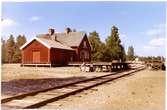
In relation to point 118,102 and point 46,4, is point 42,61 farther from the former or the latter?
point 118,102

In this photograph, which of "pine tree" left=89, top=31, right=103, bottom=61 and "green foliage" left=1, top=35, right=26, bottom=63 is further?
"pine tree" left=89, top=31, right=103, bottom=61

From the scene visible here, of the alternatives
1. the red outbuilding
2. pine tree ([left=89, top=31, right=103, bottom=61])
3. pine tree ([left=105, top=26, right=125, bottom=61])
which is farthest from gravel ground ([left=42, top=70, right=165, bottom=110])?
the red outbuilding

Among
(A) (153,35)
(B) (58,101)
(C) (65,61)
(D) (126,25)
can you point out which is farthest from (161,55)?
(C) (65,61)

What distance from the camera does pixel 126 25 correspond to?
8.70 meters

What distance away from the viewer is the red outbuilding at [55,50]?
14.4 m

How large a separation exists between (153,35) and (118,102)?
82.1 inches

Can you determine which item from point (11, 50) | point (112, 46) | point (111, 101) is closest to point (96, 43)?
point (112, 46)

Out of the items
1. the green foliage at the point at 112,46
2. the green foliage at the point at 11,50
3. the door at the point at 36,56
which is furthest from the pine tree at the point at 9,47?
the door at the point at 36,56

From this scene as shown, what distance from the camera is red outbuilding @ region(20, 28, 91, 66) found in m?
14.4

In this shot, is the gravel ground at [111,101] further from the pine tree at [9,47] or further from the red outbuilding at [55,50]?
the red outbuilding at [55,50]

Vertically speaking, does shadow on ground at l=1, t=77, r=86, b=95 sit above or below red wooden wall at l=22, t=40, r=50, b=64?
below

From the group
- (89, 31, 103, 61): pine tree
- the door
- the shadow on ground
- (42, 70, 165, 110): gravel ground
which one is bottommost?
(42, 70, 165, 110): gravel ground

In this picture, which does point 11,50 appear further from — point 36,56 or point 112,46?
point 36,56

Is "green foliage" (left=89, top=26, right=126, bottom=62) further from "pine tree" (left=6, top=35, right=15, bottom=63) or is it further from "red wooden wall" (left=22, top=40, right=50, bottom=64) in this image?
"red wooden wall" (left=22, top=40, right=50, bottom=64)
